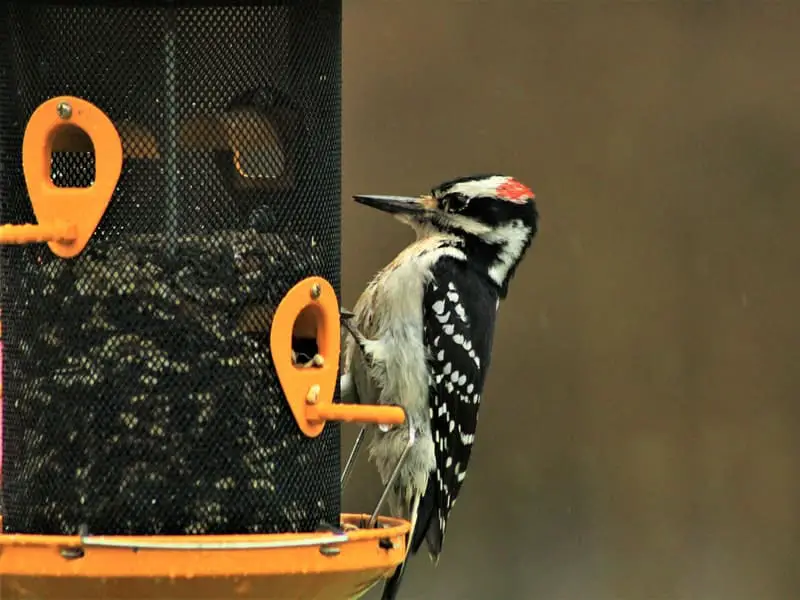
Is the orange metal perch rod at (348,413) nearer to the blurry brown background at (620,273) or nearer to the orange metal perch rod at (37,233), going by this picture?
the orange metal perch rod at (37,233)

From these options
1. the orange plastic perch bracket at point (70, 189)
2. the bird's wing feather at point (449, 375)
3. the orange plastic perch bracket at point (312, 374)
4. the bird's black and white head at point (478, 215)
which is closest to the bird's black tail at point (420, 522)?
the bird's wing feather at point (449, 375)

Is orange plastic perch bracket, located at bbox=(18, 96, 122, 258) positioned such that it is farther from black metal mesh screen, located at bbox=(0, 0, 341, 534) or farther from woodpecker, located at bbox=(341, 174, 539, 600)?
woodpecker, located at bbox=(341, 174, 539, 600)

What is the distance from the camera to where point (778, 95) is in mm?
9289

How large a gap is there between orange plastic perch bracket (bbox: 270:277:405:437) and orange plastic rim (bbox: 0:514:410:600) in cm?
42

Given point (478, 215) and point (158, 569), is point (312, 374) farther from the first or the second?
point (478, 215)

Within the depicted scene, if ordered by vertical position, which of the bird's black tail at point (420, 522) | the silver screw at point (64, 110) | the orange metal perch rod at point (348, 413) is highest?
the silver screw at point (64, 110)

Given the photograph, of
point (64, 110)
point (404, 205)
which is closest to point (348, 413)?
point (64, 110)

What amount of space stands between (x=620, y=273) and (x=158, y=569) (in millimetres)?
5154

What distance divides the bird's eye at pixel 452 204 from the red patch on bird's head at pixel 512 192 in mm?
111

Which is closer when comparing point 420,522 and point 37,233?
point 37,233

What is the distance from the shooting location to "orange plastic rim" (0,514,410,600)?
4293mm

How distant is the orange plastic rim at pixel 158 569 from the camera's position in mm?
4293

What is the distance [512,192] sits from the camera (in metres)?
6.09

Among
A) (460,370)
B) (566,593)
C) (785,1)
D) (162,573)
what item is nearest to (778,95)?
(785,1)
